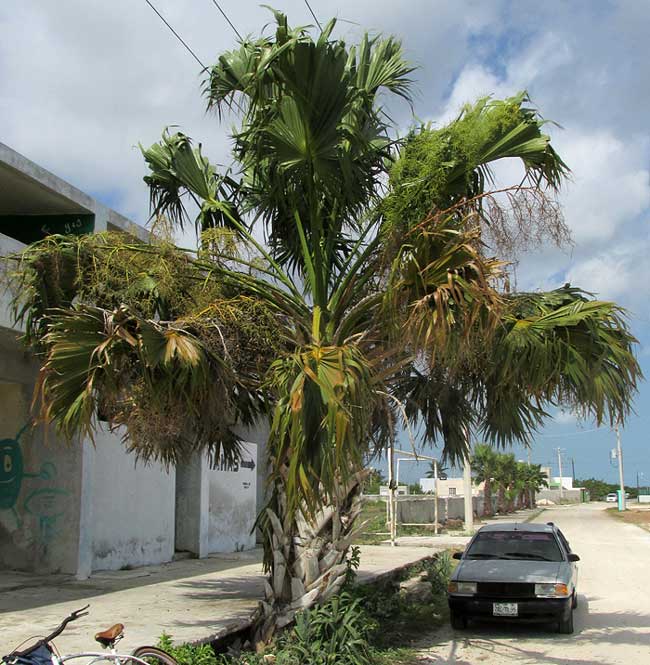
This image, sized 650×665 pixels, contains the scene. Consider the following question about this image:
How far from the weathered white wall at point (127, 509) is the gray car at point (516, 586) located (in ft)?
20.9

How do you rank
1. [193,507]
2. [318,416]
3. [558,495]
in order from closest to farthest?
[318,416]
[193,507]
[558,495]

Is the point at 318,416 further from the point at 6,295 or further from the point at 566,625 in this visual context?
the point at 6,295

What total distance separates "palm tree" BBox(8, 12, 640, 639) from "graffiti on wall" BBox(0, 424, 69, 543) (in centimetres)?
563

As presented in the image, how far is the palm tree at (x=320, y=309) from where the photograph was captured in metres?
7.20

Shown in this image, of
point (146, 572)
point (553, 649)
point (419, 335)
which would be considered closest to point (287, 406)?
point (419, 335)

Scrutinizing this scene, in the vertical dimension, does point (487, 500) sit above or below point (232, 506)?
below

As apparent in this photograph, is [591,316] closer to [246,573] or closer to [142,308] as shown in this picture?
[142,308]

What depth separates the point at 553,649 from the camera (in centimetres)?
993

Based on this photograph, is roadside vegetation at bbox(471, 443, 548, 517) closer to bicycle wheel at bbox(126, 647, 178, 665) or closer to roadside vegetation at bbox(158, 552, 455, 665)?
roadside vegetation at bbox(158, 552, 455, 665)

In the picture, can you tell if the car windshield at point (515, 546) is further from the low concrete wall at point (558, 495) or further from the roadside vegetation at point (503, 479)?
the low concrete wall at point (558, 495)

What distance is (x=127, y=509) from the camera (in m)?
16.2

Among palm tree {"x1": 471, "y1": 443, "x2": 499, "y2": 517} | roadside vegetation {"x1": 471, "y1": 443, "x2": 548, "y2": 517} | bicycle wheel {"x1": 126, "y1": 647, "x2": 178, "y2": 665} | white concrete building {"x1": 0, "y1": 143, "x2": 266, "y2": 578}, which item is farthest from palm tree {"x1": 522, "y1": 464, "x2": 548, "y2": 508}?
bicycle wheel {"x1": 126, "y1": 647, "x2": 178, "y2": 665}

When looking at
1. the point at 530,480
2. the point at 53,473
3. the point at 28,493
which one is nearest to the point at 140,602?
the point at 53,473

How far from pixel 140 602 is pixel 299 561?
4310 mm
